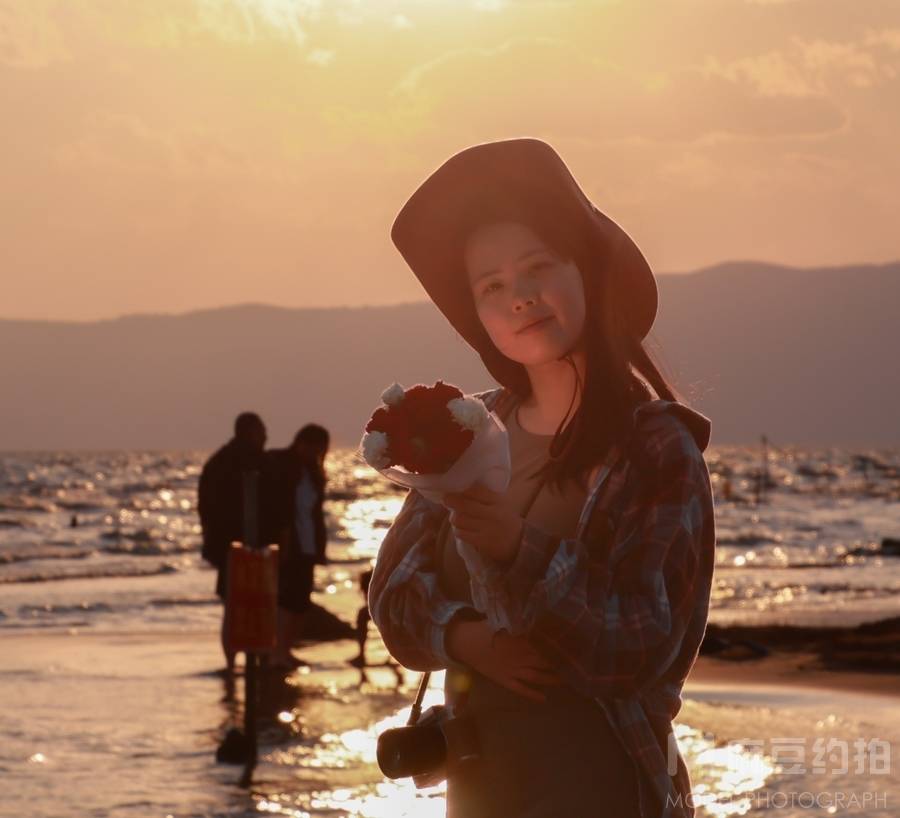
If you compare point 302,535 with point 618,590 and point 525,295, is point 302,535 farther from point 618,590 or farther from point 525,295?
point 618,590

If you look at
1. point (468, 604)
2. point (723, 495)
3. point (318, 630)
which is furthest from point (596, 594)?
point (723, 495)

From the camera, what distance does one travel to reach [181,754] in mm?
10336

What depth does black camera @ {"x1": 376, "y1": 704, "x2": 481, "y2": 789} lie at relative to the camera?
9.05 ft

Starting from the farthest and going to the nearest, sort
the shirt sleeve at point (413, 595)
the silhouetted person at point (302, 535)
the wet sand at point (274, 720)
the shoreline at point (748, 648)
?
1. the shoreline at point (748, 648)
2. the silhouetted person at point (302, 535)
3. the wet sand at point (274, 720)
4. the shirt sleeve at point (413, 595)

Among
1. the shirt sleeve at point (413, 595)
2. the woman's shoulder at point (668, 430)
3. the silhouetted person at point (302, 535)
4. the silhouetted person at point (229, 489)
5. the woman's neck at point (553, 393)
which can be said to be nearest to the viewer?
the woman's shoulder at point (668, 430)

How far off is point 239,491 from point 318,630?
4.97m

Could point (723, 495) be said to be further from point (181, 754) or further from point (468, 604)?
point (468, 604)

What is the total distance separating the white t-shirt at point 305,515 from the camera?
14570mm

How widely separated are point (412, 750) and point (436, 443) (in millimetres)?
637

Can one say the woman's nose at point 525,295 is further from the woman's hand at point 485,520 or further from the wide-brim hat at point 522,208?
the woman's hand at point 485,520

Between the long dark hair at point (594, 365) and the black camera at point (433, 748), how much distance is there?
1.47ft

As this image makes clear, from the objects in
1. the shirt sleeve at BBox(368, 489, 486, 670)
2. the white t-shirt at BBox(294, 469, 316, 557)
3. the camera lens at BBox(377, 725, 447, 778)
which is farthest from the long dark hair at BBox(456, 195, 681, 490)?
the white t-shirt at BBox(294, 469, 316, 557)

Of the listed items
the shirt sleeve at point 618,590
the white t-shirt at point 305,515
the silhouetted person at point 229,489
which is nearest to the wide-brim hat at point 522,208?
the shirt sleeve at point 618,590

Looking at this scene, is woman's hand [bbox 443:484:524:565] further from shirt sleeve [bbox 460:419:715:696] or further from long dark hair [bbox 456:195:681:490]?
long dark hair [bbox 456:195:681:490]
